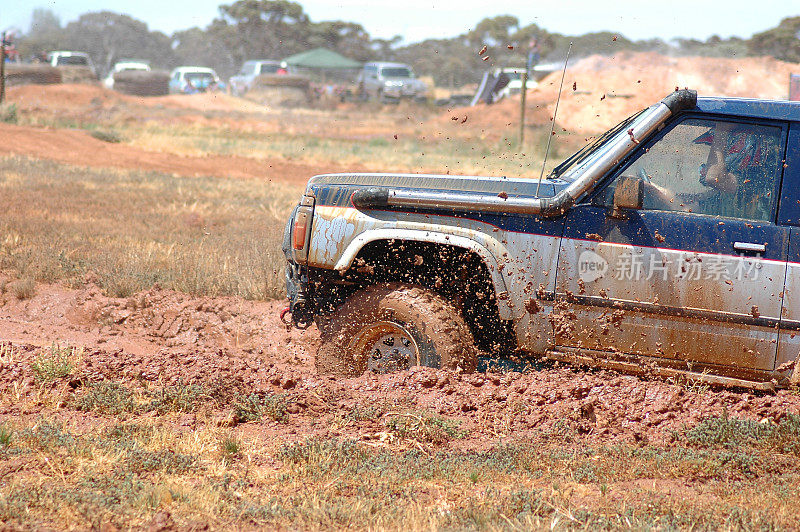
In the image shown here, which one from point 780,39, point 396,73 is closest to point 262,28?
point 396,73

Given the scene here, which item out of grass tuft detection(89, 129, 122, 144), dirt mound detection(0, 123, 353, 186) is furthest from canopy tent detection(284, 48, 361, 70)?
dirt mound detection(0, 123, 353, 186)

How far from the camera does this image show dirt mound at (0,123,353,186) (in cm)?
2094

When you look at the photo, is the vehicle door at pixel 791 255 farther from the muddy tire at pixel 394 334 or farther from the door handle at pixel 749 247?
the muddy tire at pixel 394 334

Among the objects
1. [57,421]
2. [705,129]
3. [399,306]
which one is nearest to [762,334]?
[705,129]

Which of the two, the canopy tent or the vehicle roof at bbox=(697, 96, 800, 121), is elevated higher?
the canopy tent

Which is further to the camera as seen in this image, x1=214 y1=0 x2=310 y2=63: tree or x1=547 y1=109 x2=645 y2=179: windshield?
x1=214 y1=0 x2=310 y2=63: tree

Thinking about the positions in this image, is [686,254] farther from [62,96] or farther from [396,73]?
[396,73]

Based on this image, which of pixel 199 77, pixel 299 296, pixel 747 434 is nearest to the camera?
pixel 747 434

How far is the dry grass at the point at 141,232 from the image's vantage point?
8.46 metres

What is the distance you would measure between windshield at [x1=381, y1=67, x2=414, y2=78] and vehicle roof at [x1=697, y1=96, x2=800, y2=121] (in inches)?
1480

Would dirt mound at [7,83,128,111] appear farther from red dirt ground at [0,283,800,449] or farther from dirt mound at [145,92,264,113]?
red dirt ground at [0,283,800,449]

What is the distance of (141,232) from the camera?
1101cm

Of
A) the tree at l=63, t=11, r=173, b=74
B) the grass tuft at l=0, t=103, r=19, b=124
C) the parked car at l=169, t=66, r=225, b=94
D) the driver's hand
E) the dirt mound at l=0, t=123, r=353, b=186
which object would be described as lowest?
the dirt mound at l=0, t=123, r=353, b=186

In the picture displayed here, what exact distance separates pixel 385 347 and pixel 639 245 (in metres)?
1.71
